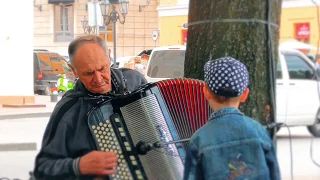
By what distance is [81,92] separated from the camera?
2941 millimetres

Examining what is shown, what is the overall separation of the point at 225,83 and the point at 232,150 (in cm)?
24

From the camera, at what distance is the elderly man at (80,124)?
2771 mm

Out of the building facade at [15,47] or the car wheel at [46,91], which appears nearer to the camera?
the building facade at [15,47]

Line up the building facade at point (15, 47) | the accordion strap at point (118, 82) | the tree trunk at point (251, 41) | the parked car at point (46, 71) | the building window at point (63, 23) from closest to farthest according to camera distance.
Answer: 1. the accordion strap at point (118, 82)
2. the tree trunk at point (251, 41)
3. the building facade at point (15, 47)
4. the parked car at point (46, 71)
5. the building window at point (63, 23)

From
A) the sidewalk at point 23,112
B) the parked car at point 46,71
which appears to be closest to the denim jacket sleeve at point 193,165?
the sidewalk at point 23,112

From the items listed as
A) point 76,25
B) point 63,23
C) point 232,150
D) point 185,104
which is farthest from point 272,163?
point 63,23

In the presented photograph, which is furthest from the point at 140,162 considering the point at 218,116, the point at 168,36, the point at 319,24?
the point at 168,36

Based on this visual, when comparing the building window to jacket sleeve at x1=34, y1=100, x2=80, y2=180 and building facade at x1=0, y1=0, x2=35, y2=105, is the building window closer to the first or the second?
building facade at x1=0, y1=0, x2=35, y2=105

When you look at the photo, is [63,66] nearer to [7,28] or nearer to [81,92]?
[7,28]

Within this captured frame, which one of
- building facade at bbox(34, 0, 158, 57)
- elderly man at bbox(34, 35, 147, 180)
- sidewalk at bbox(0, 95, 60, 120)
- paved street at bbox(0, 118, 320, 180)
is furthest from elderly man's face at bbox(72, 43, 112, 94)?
building facade at bbox(34, 0, 158, 57)

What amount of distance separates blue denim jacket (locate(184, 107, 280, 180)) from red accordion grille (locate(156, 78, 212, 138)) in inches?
17.2

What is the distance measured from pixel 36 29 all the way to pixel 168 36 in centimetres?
1492

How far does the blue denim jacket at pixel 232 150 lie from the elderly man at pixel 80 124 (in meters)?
0.49

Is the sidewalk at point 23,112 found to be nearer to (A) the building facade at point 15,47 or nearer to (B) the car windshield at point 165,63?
(A) the building facade at point 15,47
